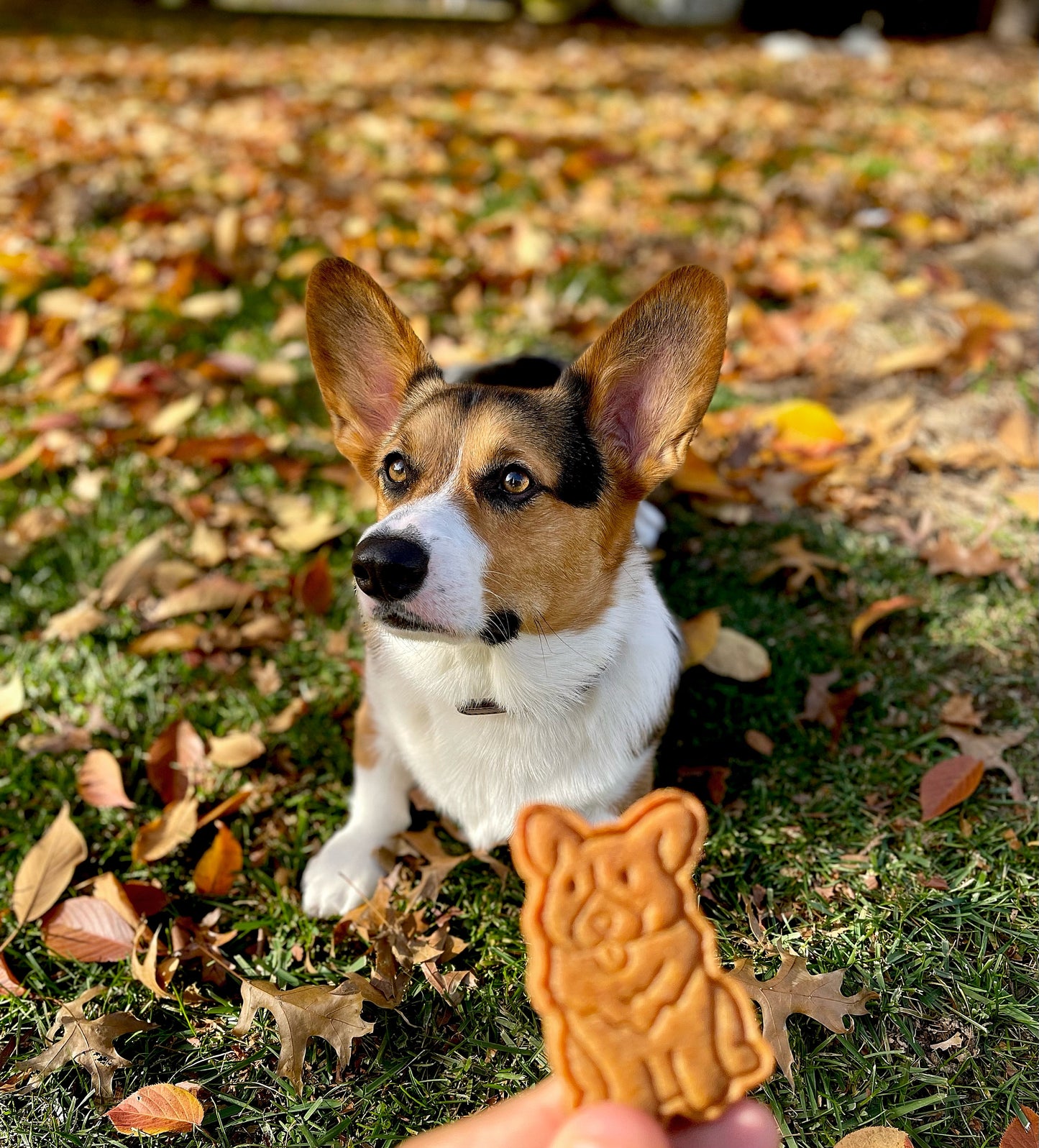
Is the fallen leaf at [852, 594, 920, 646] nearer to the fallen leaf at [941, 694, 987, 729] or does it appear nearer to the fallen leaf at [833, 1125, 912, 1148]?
the fallen leaf at [941, 694, 987, 729]

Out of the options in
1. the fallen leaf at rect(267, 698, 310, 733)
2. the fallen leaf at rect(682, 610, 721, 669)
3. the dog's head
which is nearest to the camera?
the dog's head

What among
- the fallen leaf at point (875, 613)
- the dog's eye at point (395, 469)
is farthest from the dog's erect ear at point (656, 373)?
the fallen leaf at point (875, 613)

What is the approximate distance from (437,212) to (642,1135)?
586cm

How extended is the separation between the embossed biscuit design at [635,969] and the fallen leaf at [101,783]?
1514mm

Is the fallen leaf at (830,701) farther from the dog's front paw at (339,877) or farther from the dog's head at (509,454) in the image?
the dog's front paw at (339,877)

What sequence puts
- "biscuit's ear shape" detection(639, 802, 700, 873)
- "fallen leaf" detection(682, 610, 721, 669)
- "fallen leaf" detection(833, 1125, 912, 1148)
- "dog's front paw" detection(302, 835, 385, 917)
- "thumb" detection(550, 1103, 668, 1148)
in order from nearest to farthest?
"thumb" detection(550, 1103, 668, 1148)
"biscuit's ear shape" detection(639, 802, 700, 873)
"fallen leaf" detection(833, 1125, 912, 1148)
"dog's front paw" detection(302, 835, 385, 917)
"fallen leaf" detection(682, 610, 721, 669)

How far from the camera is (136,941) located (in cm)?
230

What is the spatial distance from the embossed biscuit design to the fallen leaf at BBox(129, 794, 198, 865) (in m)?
1.30

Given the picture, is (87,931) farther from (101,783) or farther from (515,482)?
(515,482)

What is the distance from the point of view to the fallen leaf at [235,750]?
2.80m

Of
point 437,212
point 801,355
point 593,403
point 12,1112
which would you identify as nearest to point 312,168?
point 437,212

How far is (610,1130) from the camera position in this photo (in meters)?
1.32

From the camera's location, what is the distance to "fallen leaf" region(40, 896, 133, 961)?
7.54 feet

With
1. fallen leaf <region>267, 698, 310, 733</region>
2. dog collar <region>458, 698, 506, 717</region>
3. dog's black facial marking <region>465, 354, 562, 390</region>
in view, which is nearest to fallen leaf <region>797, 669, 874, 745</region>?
dog collar <region>458, 698, 506, 717</region>
